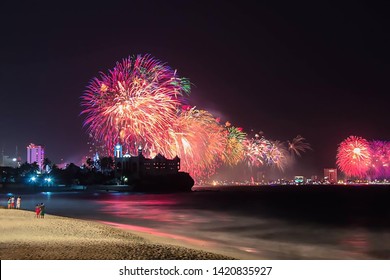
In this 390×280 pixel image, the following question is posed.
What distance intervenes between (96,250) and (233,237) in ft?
59.2

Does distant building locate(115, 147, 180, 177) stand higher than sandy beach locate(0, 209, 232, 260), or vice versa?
distant building locate(115, 147, 180, 177)

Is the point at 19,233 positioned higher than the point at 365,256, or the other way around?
the point at 19,233

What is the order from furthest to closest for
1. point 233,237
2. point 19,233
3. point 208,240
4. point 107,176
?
point 107,176 < point 233,237 < point 208,240 < point 19,233

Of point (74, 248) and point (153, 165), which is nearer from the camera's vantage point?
point (74, 248)

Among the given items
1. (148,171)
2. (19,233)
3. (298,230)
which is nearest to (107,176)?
(148,171)

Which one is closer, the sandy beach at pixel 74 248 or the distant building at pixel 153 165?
the sandy beach at pixel 74 248

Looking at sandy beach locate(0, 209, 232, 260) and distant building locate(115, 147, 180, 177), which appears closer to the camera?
sandy beach locate(0, 209, 232, 260)

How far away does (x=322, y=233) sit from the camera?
43656 millimetres

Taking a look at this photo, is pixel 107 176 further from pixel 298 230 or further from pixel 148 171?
pixel 298 230

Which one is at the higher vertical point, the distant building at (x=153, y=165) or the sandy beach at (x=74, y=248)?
the distant building at (x=153, y=165)

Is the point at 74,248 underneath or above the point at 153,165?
underneath

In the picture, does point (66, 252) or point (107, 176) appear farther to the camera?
point (107, 176)

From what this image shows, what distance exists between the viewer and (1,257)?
18891 mm
